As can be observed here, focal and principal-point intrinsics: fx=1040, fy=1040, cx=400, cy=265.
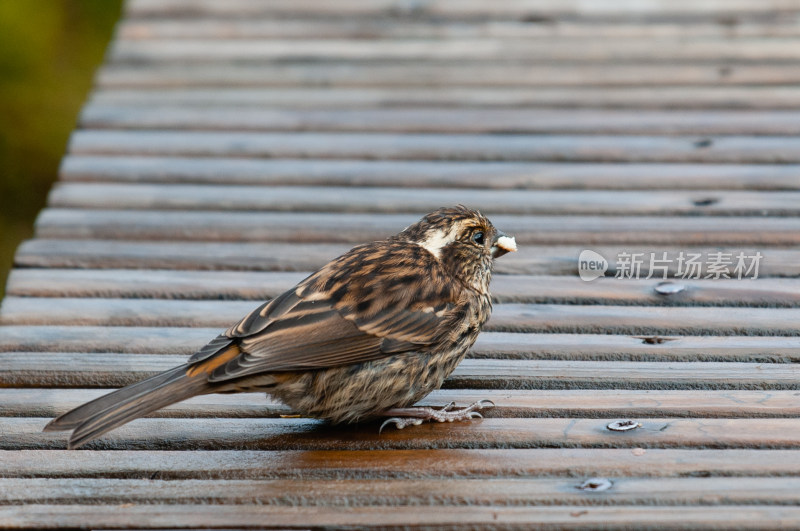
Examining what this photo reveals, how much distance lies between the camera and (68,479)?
297 cm

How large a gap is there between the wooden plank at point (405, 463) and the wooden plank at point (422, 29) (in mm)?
3515

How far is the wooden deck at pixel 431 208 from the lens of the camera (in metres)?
2.90

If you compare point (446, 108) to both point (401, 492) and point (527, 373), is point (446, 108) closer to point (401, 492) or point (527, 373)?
point (527, 373)

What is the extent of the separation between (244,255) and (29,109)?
4.68 metres

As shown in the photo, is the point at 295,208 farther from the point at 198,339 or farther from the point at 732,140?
the point at 732,140

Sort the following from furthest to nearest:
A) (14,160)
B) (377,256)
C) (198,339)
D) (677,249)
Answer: (14,160)
(677,249)
(198,339)
(377,256)

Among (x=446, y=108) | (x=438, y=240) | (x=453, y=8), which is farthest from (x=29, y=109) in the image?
(x=438, y=240)

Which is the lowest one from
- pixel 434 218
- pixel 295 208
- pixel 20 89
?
pixel 20 89

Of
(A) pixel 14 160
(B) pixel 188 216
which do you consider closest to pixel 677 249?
(B) pixel 188 216

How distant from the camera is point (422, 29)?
6.14m

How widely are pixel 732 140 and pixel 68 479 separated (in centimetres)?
344

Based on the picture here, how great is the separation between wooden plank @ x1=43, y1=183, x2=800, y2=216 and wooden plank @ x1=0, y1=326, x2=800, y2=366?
3.19 ft

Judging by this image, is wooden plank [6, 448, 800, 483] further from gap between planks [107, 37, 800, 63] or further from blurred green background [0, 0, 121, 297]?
blurred green background [0, 0, 121, 297]

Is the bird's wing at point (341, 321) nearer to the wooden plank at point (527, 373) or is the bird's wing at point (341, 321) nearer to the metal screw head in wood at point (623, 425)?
the wooden plank at point (527, 373)
